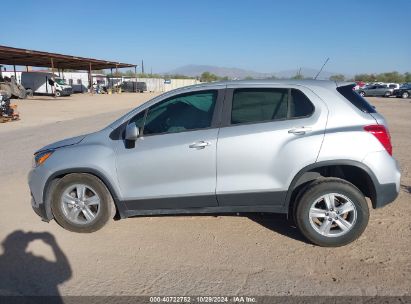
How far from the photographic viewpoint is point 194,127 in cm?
407

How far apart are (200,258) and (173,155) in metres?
1.09

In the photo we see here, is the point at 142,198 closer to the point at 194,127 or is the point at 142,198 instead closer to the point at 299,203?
the point at 194,127

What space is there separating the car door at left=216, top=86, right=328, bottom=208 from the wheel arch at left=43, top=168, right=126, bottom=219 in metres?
1.17

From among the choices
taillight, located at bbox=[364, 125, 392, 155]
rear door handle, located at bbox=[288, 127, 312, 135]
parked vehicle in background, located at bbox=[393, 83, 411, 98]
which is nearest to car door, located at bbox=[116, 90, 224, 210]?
rear door handle, located at bbox=[288, 127, 312, 135]

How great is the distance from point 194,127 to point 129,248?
146 centimetres

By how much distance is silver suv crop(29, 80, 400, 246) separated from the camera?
3.81m

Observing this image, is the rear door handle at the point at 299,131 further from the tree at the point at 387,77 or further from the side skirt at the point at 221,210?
the tree at the point at 387,77

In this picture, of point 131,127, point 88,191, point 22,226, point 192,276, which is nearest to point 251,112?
point 131,127

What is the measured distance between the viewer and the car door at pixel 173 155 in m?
3.98

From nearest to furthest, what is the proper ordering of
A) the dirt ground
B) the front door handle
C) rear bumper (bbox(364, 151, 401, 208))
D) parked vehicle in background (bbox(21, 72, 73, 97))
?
1. the dirt ground
2. rear bumper (bbox(364, 151, 401, 208))
3. the front door handle
4. parked vehicle in background (bbox(21, 72, 73, 97))

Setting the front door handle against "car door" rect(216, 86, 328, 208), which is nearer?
"car door" rect(216, 86, 328, 208)

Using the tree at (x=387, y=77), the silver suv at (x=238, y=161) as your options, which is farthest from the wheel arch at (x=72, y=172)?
the tree at (x=387, y=77)

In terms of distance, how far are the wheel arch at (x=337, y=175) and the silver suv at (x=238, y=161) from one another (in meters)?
0.01

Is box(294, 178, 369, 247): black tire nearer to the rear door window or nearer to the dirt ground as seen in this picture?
the dirt ground
